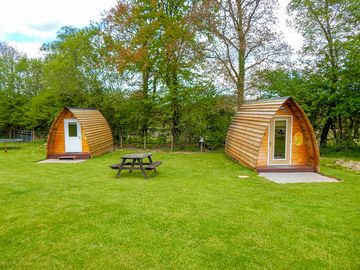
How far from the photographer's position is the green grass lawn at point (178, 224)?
114 inches

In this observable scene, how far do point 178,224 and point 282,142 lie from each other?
591 cm

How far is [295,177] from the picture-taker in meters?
7.21

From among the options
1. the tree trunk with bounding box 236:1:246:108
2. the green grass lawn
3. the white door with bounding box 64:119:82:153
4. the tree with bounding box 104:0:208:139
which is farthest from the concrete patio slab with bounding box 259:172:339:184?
the white door with bounding box 64:119:82:153

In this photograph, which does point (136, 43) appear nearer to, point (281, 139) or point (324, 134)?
point (281, 139)

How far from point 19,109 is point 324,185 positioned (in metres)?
22.2

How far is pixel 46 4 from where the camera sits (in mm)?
11703

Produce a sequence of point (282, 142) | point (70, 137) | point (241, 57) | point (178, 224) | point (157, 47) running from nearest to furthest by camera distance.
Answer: point (178, 224) < point (282, 142) < point (70, 137) < point (241, 57) < point (157, 47)

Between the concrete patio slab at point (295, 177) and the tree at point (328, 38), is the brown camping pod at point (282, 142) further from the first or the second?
the tree at point (328, 38)

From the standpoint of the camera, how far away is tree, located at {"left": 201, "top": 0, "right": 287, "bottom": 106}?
1249 cm

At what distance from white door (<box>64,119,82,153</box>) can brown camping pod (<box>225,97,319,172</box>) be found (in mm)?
7578

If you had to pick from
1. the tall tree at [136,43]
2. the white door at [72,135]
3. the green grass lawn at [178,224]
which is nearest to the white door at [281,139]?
the green grass lawn at [178,224]

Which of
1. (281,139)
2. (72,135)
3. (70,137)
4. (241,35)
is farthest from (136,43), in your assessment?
(281,139)

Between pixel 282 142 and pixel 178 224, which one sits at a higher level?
pixel 282 142

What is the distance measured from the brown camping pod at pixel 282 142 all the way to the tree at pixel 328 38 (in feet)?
14.0
